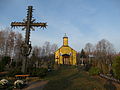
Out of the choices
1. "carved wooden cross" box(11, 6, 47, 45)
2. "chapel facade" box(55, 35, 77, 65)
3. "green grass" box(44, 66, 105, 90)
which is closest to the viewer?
"green grass" box(44, 66, 105, 90)

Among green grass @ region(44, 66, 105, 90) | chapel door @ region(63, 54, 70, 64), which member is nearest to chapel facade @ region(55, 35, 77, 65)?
chapel door @ region(63, 54, 70, 64)

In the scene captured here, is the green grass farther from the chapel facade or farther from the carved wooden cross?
the chapel facade

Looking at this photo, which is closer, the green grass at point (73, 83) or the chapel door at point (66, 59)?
the green grass at point (73, 83)

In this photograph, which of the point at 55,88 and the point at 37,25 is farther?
the point at 37,25

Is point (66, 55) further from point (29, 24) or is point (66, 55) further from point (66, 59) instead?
point (29, 24)

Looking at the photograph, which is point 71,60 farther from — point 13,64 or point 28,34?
point 28,34

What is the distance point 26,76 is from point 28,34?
15.9 feet

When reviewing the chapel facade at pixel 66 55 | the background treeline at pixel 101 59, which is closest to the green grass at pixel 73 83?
the background treeline at pixel 101 59

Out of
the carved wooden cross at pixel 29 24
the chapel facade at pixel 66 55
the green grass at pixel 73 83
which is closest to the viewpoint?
the green grass at pixel 73 83

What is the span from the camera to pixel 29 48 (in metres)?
15.9

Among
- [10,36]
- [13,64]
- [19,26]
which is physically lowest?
[13,64]

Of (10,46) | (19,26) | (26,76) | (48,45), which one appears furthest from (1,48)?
(48,45)

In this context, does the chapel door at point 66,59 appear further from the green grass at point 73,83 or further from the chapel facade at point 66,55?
the green grass at point 73,83

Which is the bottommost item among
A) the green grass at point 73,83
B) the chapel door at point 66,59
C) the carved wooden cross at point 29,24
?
the green grass at point 73,83
